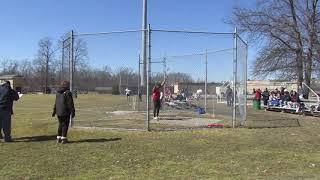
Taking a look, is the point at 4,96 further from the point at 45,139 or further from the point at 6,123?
the point at 45,139

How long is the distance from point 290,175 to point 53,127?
30.1ft

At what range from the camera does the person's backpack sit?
47.0ft

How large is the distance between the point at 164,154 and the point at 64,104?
3259 millimetres

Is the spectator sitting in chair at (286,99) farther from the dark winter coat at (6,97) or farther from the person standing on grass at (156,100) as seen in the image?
the dark winter coat at (6,97)

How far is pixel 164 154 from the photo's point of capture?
11.9 metres

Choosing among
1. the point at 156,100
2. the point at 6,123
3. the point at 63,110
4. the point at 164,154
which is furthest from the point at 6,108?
the point at 156,100

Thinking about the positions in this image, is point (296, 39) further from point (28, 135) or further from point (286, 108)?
point (28, 135)

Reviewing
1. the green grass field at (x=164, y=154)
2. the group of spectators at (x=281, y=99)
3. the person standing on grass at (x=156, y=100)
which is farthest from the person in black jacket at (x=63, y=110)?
the group of spectators at (x=281, y=99)

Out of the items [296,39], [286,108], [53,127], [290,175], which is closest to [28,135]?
[53,127]

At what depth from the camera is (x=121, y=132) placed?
15.4 meters

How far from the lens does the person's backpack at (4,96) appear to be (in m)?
14.3

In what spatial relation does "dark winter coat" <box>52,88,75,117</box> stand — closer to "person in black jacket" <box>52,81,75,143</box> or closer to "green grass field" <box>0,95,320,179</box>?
"person in black jacket" <box>52,81,75,143</box>

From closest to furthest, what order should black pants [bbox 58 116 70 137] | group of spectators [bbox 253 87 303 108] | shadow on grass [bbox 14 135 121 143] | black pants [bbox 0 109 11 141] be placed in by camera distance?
black pants [bbox 58 116 70 137], shadow on grass [bbox 14 135 121 143], black pants [bbox 0 109 11 141], group of spectators [bbox 253 87 303 108]

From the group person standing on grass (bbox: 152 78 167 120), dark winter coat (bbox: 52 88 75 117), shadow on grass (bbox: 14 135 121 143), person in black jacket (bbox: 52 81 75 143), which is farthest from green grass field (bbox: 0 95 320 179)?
person standing on grass (bbox: 152 78 167 120)
